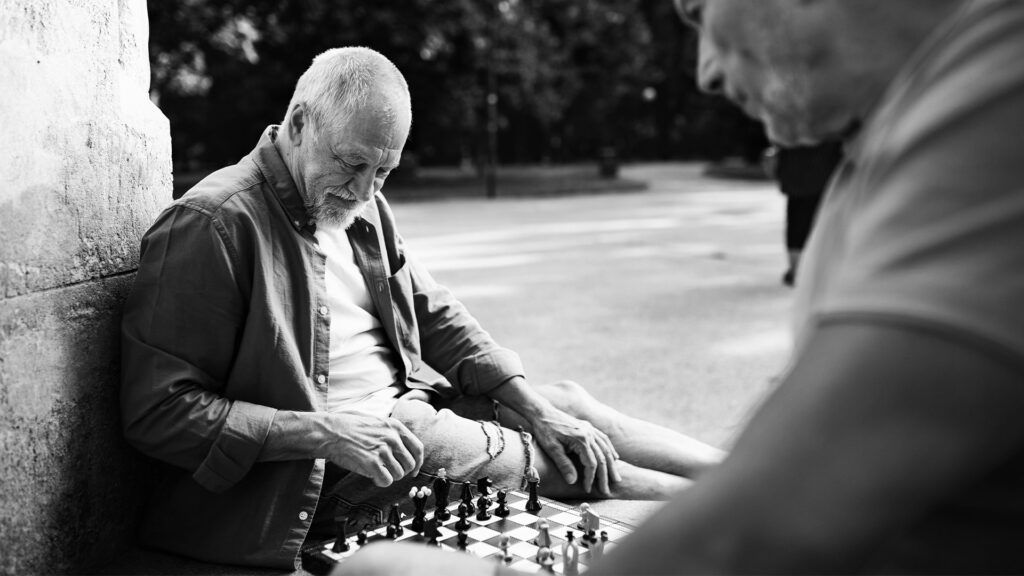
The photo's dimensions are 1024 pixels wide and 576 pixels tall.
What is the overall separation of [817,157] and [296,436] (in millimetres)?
5507

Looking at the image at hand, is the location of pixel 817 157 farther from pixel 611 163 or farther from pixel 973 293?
pixel 611 163

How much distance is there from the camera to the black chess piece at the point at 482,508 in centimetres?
264

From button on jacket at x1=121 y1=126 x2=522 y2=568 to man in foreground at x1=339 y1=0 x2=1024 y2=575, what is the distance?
73.0 inches

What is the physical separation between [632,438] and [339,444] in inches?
45.3

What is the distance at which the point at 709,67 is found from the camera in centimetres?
93

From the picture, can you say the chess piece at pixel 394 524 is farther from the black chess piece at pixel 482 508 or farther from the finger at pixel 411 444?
the black chess piece at pixel 482 508

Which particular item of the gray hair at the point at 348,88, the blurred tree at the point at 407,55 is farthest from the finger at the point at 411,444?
the blurred tree at the point at 407,55

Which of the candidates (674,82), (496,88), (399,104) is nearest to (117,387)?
(399,104)

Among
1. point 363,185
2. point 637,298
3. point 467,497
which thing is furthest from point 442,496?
Answer: point 637,298

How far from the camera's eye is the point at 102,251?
2557mm

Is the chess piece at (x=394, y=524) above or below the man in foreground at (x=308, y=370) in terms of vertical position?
below

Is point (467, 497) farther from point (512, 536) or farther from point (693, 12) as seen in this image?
point (693, 12)

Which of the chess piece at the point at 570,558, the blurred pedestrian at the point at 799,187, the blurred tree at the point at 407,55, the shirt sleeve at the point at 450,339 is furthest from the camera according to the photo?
the blurred tree at the point at 407,55

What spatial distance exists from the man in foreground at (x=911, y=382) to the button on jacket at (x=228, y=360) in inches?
73.0
